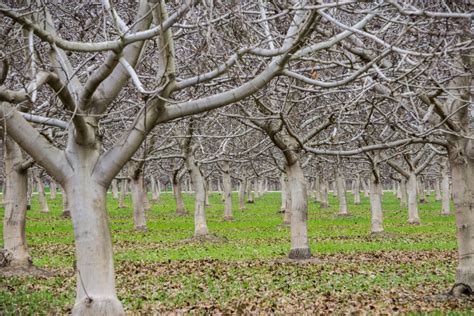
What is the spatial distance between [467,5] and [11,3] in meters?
5.93

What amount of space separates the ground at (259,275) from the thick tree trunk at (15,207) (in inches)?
41.5

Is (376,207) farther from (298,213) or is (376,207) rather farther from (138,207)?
(138,207)

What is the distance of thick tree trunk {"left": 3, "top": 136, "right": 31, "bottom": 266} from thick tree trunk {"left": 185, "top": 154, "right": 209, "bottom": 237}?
9.25 meters

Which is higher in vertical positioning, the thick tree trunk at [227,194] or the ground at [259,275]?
the thick tree trunk at [227,194]

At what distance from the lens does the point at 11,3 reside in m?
8.00

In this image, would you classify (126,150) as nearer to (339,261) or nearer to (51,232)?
(339,261)

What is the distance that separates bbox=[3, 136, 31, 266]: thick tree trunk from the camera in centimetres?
1415

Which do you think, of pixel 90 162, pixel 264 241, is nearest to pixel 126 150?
pixel 90 162

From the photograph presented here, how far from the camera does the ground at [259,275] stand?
10172 millimetres

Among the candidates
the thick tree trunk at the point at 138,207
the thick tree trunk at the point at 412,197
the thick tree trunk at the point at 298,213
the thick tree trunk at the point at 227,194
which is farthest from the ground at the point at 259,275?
the thick tree trunk at the point at 227,194

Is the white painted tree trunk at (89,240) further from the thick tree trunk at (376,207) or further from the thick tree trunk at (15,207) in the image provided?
the thick tree trunk at (376,207)

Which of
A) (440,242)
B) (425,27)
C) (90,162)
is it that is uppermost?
(425,27)

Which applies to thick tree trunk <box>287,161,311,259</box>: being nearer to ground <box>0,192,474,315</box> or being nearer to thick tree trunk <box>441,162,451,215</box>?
ground <box>0,192,474,315</box>

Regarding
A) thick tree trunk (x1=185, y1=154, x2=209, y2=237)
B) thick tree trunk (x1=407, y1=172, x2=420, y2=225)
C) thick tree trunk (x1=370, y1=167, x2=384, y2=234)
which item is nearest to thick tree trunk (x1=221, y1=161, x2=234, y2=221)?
thick tree trunk (x1=185, y1=154, x2=209, y2=237)
